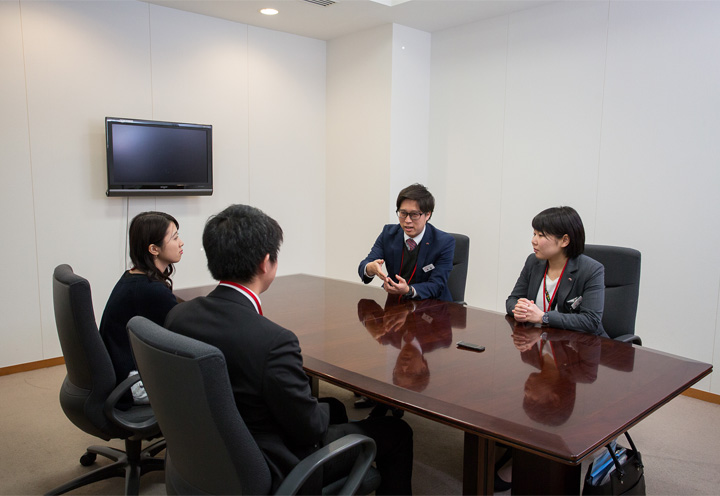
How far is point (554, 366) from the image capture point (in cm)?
212

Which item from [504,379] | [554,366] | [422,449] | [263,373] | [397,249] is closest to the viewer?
[263,373]

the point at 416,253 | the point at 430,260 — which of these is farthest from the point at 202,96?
the point at 430,260

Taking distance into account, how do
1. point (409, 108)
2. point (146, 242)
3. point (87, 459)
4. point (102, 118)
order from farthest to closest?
point (409, 108) < point (102, 118) < point (87, 459) < point (146, 242)

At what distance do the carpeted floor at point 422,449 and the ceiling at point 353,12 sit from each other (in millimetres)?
3323

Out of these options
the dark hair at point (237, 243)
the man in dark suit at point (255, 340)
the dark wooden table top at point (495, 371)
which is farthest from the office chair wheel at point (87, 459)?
the dark hair at point (237, 243)

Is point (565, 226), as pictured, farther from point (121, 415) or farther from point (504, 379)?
point (121, 415)

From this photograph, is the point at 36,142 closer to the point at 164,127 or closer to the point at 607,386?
the point at 164,127

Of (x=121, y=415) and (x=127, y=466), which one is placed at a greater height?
(x=121, y=415)

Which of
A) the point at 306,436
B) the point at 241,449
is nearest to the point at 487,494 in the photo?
the point at 306,436

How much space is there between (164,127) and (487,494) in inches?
163

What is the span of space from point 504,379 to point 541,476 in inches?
13.1

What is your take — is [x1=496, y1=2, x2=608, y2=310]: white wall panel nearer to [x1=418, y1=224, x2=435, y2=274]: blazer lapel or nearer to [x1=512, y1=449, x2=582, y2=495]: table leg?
[x1=418, y1=224, x2=435, y2=274]: blazer lapel

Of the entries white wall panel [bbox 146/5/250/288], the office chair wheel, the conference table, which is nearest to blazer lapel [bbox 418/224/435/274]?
the conference table

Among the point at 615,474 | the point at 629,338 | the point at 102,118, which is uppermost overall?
the point at 102,118
